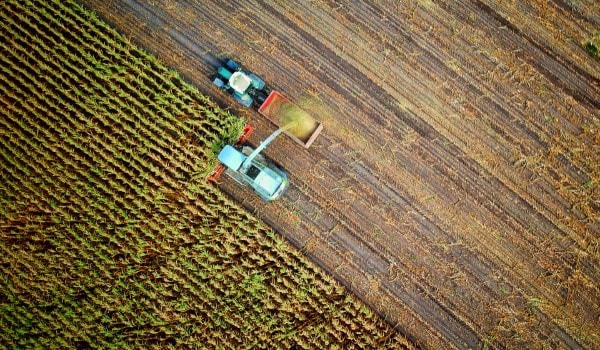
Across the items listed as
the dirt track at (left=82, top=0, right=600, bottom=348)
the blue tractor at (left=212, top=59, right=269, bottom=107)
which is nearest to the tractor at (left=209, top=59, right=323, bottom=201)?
the blue tractor at (left=212, top=59, right=269, bottom=107)

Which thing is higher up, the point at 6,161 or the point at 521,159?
the point at 521,159

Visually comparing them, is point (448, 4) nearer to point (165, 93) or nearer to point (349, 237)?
point (349, 237)

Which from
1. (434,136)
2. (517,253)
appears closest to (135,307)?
(434,136)

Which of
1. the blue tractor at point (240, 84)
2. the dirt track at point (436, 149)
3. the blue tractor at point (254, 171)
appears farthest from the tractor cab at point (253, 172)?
the blue tractor at point (240, 84)

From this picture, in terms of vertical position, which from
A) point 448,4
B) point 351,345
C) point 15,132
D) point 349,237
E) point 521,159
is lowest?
point 15,132

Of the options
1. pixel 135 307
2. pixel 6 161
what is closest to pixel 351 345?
pixel 135 307

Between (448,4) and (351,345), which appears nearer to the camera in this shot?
(351,345)

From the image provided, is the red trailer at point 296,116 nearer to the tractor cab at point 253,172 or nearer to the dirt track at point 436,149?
the dirt track at point 436,149

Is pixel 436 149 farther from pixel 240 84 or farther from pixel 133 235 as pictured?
pixel 133 235

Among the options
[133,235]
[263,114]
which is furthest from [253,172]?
[133,235]
